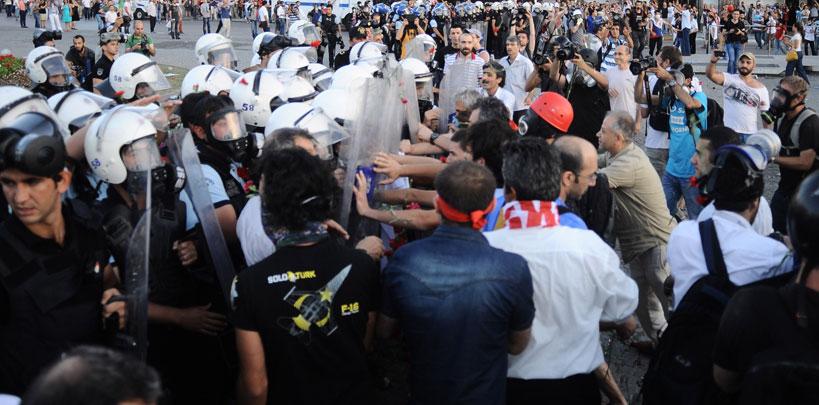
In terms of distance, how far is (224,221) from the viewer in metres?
3.95

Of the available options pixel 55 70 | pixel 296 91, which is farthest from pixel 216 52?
pixel 296 91

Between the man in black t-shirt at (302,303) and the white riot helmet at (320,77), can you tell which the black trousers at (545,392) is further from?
the white riot helmet at (320,77)

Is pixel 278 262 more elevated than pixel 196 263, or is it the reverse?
pixel 278 262

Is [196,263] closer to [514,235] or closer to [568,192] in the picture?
[514,235]

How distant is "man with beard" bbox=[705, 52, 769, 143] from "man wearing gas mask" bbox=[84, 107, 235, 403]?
5.91 m

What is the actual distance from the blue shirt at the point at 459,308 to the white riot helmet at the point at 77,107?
2.97 metres

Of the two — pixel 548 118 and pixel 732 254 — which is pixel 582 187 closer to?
pixel 548 118

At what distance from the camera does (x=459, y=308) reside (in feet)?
8.96

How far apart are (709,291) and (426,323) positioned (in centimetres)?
116

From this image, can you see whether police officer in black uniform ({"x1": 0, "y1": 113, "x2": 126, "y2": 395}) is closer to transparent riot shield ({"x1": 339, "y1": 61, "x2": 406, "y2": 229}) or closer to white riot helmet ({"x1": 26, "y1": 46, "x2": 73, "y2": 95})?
transparent riot shield ({"x1": 339, "y1": 61, "x2": 406, "y2": 229})

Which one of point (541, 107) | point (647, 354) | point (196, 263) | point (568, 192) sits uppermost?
point (541, 107)

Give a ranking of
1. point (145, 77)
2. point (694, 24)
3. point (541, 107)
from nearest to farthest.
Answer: point (541, 107)
point (145, 77)
point (694, 24)

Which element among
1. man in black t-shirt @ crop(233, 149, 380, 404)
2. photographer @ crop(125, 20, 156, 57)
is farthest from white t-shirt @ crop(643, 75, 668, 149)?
photographer @ crop(125, 20, 156, 57)

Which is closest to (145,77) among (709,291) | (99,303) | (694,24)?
(99,303)
